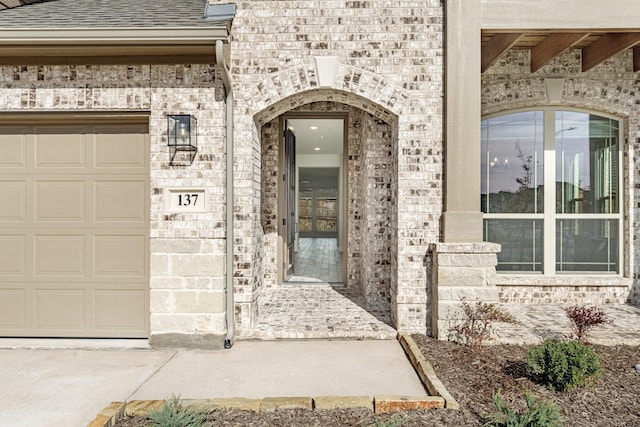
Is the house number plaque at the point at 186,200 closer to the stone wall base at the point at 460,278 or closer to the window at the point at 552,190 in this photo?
the stone wall base at the point at 460,278

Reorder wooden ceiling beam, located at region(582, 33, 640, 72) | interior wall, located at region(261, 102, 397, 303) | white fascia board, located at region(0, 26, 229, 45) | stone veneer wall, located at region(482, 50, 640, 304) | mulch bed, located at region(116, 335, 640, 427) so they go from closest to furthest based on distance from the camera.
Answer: mulch bed, located at region(116, 335, 640, 427)
white fascia board, located at region(0, 26, 229, 45)
wooden ceiling beam, located at region(582, 33, 640, 72)
stone veneer wall, located at region(482, 50, 640, 304)
interior wall, located at region(261, 102, 397, 303)

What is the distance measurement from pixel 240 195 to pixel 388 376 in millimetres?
2218

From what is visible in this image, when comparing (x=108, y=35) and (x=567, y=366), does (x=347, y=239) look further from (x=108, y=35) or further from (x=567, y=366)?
(x=108, y=35)

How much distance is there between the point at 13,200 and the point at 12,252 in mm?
543

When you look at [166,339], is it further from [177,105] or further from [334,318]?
[177,105]

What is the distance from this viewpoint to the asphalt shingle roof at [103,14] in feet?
11.3

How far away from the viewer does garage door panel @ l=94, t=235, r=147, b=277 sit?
12.4 ft

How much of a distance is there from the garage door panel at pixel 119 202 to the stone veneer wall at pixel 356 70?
1.01m

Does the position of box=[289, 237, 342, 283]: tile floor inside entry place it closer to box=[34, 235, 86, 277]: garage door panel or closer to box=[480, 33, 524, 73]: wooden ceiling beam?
box=[34, 235, 86, 277]: garage door panel

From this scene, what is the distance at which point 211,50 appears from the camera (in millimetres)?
3551

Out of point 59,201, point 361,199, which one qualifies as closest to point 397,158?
point 361,199

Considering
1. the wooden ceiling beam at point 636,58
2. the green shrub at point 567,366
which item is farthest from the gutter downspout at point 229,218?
the wooden ceiling beam at point 636,58

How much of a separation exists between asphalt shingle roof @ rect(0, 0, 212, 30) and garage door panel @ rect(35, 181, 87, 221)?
4.93ft

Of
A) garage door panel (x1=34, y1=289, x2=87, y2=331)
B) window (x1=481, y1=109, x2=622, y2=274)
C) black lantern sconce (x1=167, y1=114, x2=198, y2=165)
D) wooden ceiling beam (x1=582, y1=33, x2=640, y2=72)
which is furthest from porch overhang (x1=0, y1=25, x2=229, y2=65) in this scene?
wooden ceiling beam (x1=582, y1=33, x2=640, y2=72)
